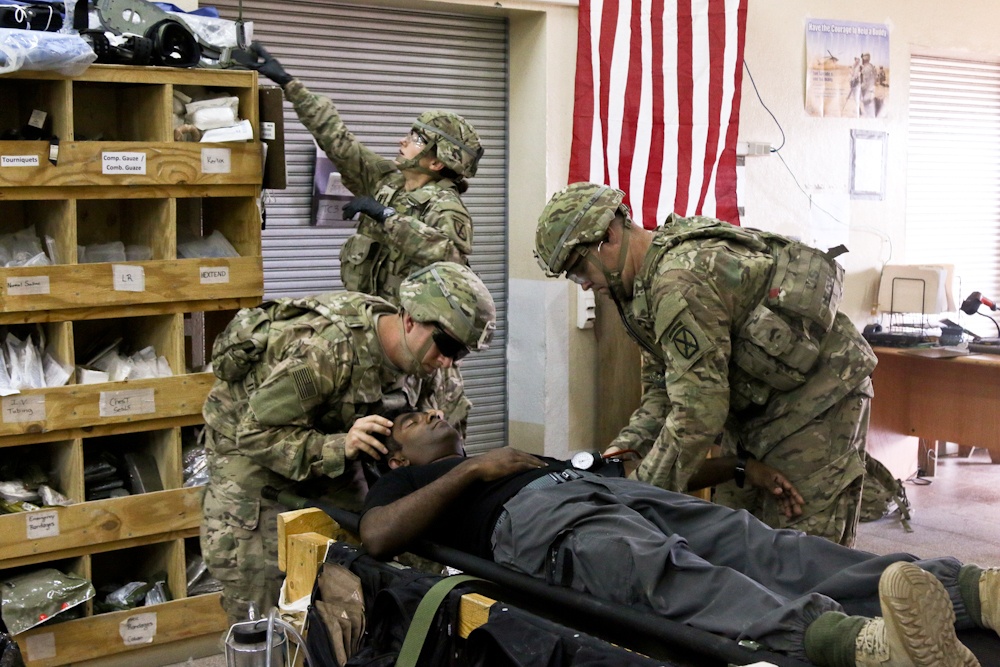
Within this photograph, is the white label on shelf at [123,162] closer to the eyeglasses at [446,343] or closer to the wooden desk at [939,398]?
the eyeglasses at [446,343]

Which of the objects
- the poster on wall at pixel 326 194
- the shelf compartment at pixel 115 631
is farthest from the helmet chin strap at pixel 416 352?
the poster on wall at pixel 326 194

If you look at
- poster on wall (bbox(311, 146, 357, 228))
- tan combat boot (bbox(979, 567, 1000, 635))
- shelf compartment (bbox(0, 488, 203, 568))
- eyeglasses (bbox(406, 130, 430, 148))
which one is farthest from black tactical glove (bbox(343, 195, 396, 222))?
tan combat boot (bbox(979, 567, 1000, 635))

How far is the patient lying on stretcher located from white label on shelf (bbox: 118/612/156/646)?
1.35 meters

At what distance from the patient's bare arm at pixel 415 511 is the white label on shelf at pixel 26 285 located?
1495 mm

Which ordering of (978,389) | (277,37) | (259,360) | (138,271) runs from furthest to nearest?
(978,389) → (277,37) → (138,271) → (259,360)

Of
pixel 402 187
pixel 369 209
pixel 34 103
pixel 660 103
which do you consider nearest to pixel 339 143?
pixel 402 187

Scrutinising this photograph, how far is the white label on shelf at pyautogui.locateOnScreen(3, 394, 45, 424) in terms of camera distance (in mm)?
3268

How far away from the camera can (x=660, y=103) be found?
5.57 metres

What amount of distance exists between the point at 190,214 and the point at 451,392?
1.13m

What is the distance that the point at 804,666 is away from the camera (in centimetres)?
175

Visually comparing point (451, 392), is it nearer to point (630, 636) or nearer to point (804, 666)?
point (630, 636)

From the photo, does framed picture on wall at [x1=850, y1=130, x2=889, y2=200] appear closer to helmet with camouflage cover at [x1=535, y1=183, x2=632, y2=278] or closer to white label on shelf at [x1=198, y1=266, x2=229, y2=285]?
helmet with camouflage cover at [x1=535, y1=183, x2=632, y2=278]

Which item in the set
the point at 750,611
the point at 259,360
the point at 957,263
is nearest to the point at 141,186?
the point at 259,360

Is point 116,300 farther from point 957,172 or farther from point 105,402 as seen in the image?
point 957,172
